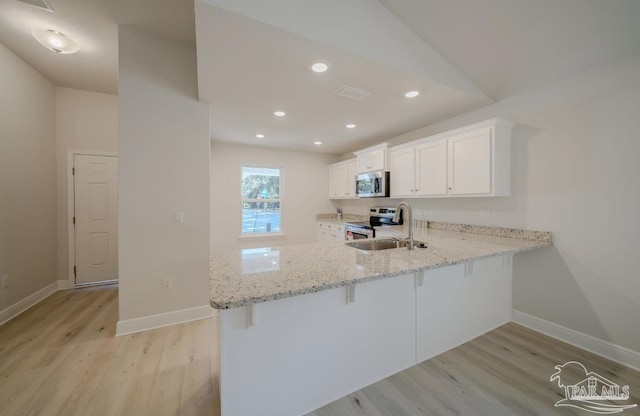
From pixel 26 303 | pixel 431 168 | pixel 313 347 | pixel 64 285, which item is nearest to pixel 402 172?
pixel 431 168

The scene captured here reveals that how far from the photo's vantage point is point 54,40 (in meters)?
2.23

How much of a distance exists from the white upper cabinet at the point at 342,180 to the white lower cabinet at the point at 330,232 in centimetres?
65

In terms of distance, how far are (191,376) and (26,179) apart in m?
3.35

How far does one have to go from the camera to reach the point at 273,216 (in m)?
5.07

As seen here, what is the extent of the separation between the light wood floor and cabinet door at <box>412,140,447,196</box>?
166 cm

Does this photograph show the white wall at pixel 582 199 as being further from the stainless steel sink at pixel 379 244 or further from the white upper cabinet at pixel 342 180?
the white upper cabinet at pixel 342 180

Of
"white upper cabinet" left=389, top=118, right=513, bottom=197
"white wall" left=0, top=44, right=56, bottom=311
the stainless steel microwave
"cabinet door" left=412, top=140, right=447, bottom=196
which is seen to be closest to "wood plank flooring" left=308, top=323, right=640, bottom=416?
"white upper cabinet" left=389, top=118, right=513, bottom=197

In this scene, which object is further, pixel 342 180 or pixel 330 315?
pixel 342 180

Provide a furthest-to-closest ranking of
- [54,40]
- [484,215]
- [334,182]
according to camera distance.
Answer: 1. [334,182]
2. [484,215]
3. [54,40]

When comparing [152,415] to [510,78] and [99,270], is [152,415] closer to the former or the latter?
[99,270]

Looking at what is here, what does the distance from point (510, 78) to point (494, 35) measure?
0.59 m

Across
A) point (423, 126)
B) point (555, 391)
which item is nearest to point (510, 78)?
point (423, 126)

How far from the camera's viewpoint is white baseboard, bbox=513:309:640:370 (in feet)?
6.09

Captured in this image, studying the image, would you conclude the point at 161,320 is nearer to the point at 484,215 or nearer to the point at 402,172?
the point at 402,172
